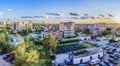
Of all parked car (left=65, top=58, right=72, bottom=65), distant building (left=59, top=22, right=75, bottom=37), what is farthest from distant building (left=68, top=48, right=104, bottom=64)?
distant building (left=59, top=22, right=75, bottom=37)

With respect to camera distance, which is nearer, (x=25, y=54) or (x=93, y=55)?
(x=25, y=54)

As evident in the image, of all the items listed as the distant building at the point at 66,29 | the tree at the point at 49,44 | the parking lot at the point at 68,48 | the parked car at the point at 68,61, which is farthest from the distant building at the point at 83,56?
the distant building at the point at 66,29

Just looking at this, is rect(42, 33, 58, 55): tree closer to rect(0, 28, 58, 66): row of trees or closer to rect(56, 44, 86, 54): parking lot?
rect(0, 28, 58, 66): row of trees

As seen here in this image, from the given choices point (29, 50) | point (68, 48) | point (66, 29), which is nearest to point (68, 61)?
point (29, 50)

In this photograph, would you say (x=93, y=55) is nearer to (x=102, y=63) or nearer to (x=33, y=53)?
(x=102, y=63)

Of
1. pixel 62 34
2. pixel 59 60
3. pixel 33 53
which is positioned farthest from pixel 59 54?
pixel 62 34

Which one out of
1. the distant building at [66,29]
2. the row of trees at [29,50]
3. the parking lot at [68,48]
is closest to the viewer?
the row of trees at [29,50]

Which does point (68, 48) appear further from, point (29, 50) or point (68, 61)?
point (29, 50)

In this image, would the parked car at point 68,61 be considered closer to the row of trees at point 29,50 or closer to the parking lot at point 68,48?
the row of trees at point 29,50

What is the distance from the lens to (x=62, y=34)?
15031mm

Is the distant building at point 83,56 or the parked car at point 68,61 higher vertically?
the distant building at point 83,56

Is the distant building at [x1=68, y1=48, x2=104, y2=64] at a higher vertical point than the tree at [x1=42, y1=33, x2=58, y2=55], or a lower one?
lower

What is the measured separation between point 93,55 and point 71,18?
1819cm

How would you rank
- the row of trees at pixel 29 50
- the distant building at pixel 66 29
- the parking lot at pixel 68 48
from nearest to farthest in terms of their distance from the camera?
1. the row of trees at pixel 29 50
2. the parking lot at pixel 68 48
3. the distant building at pixel 66 29
